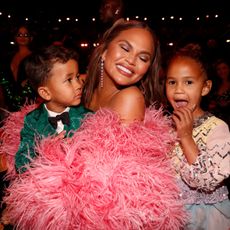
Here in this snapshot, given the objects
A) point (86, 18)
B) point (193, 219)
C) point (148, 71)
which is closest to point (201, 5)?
point (86, 18)

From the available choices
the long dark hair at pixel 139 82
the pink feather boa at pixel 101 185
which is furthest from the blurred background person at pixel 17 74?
the pink feather boa at pixel 101 185

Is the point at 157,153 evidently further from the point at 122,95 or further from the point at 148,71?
the point at 148,71

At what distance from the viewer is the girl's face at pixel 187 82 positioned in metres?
1.82

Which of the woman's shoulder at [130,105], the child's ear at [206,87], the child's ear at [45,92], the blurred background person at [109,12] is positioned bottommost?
the child's ear at [45,92]

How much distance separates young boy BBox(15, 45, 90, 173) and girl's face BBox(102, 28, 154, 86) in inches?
9.8

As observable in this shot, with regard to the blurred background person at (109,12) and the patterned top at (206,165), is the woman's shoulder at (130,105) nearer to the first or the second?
the patterned top at (206,165)

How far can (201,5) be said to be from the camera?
33.9ft

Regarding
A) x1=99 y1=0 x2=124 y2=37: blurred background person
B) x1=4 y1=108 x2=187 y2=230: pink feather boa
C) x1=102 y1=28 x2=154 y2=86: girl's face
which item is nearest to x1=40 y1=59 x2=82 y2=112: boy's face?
x1=102 y1=28 x2=154 y2=86: girl's face

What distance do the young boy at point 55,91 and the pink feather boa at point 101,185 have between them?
12.3 inches

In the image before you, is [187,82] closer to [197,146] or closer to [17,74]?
[197,146]

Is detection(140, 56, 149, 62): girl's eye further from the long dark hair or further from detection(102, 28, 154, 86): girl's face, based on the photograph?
the long dark hair

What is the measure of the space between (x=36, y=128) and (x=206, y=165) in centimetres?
98

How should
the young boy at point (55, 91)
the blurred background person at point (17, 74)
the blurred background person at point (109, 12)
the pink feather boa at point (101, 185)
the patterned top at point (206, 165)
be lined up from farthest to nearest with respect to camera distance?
1. the blurred background person at point (17, 74)
2. the blurred background person at point (109, 12)
3. the young boy at point (55, 91)
4. the patterned top at point (206, 165)
5. the pink feather boa at point (101, 185)

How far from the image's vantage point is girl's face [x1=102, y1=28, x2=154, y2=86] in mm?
1825
